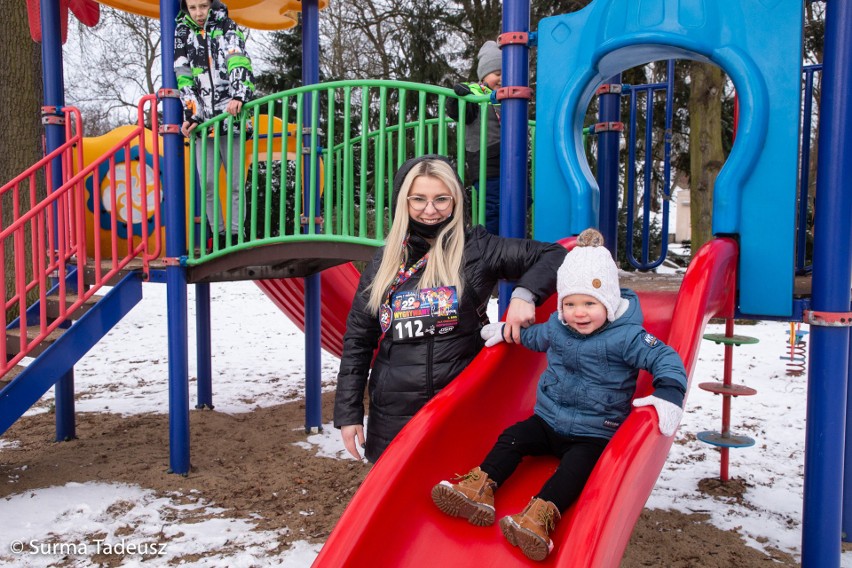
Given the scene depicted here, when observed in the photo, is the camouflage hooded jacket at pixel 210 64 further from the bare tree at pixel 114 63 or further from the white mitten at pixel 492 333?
the bare tree at pixel 114 63

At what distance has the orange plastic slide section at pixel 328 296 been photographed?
22.9 ft

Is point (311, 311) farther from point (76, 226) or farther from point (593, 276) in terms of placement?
point (593, 276)

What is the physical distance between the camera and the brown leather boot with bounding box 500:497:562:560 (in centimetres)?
204

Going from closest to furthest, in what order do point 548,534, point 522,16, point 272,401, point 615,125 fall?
point 548,534
point 522,16
point 615,125
point 272,401

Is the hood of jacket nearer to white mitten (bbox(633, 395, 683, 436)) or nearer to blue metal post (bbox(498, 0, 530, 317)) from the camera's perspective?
blue metal post (bbox(498, 0, 530, 317))

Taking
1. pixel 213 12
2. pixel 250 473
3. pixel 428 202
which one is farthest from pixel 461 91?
pixel 250 473

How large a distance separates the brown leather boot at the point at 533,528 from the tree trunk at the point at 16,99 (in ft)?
21.1

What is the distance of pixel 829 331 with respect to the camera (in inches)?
118

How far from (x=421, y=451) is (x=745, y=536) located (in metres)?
2.35

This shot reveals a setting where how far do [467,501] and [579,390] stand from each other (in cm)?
53

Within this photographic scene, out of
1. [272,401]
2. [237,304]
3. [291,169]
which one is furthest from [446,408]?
[237,304]

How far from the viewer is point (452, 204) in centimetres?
259

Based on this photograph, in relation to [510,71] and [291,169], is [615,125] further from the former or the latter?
[291,169]

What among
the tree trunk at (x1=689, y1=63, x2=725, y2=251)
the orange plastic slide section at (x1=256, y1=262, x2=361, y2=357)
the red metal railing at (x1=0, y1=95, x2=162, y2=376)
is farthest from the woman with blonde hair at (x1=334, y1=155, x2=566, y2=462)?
the tree trunk at (x1=689, y1=63, x2=725, y2=251)
